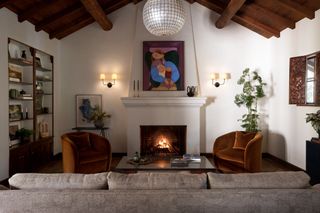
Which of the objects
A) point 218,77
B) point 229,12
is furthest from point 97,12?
point 218,77

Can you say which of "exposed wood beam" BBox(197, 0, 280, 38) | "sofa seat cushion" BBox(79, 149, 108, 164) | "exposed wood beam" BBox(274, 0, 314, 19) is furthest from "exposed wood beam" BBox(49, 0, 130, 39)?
"exposed wood beam" BBox(274, 0, 314, 19)

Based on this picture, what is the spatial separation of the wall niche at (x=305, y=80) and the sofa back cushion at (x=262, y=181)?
9.72 feet

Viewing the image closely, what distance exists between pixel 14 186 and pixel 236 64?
5.54m

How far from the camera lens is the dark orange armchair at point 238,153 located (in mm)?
4348

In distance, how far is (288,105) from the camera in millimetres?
5367

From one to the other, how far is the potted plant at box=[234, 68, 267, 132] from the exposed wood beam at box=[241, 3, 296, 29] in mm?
1226

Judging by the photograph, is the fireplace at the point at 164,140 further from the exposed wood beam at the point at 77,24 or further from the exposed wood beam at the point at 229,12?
the exposed wood beam at the point at 77,24

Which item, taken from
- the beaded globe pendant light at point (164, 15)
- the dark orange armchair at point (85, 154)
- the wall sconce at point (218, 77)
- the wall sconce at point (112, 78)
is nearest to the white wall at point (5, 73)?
the dark orange armchair at point (85, 154)

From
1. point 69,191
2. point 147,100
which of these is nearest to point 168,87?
point 147,100

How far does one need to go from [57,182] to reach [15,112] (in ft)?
11.8

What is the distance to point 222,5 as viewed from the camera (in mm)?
5773

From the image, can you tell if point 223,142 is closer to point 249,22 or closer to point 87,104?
point 249,22

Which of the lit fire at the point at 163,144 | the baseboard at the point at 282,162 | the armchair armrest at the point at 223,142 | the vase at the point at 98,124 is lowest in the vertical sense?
the baseboard at the point at 282,162

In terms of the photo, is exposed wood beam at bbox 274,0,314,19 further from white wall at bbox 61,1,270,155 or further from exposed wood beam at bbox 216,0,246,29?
white wall at bbox 61,1,270,155
